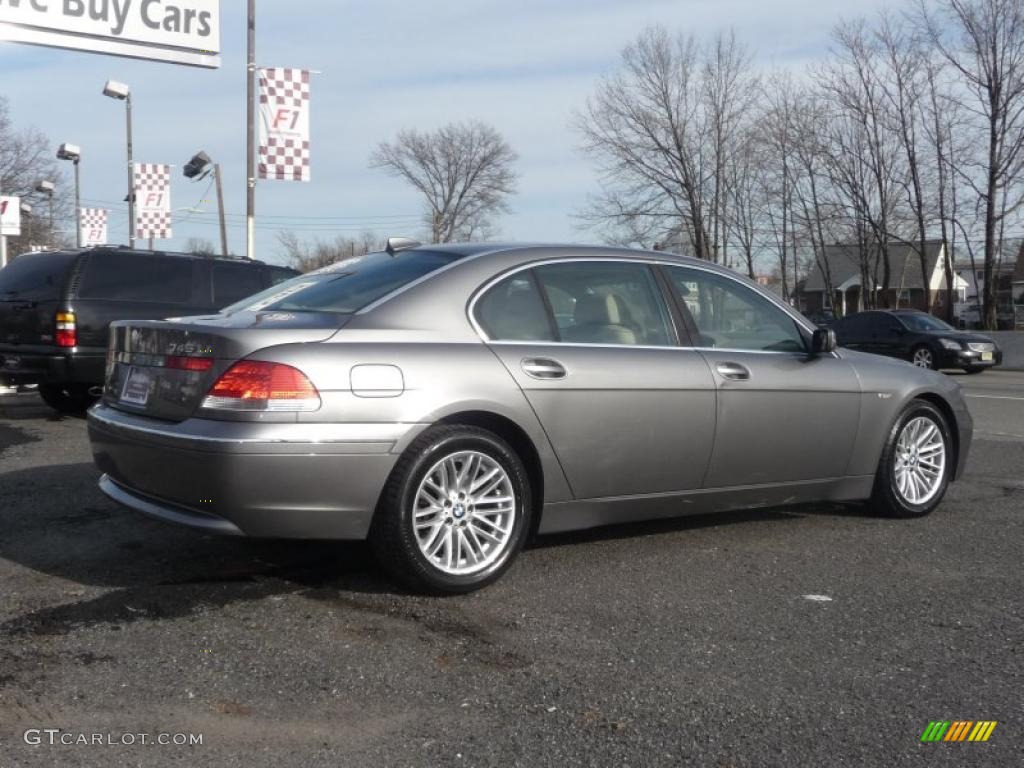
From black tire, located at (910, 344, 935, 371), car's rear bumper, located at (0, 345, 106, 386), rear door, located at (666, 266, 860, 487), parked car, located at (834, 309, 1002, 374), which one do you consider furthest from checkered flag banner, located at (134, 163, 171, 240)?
rear door, located at (666, 266, 860, 487)

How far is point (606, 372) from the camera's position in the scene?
4469 millimetres

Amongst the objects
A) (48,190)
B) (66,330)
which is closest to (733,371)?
(66,330)

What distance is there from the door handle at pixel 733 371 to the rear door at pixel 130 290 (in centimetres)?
668

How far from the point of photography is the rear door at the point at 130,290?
9.59m

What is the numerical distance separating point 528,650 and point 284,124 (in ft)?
41.8

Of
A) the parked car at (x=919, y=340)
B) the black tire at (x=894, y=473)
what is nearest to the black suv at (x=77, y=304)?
the black tire at (x=894, y=473)

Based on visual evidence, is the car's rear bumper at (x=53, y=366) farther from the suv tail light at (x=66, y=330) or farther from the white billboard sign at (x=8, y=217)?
the white billboard sign at (x=8, y=217)

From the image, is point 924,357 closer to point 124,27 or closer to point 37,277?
point 124,27

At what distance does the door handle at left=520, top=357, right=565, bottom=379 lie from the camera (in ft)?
14.0

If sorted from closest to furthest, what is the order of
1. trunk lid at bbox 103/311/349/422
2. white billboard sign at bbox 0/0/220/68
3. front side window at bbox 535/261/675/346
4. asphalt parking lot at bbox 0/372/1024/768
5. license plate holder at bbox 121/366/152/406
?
asphalt parking lot at bbox 0/372/1024/768 < trunk lid at bbox 103/311/349/422 < license plate holder at bbox 121/366/152/406 < front side window at bbox 535/261/675/346 < white billboard sign at bbox 0/0/220/68

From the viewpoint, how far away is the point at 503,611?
392 centimetres

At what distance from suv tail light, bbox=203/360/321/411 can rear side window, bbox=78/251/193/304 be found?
6.62 m

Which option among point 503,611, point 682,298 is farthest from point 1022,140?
point 503,611

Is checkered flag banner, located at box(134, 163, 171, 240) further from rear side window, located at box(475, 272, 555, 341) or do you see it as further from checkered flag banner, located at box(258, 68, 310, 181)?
rear side window, located at box(475, 272, 555, 341)
